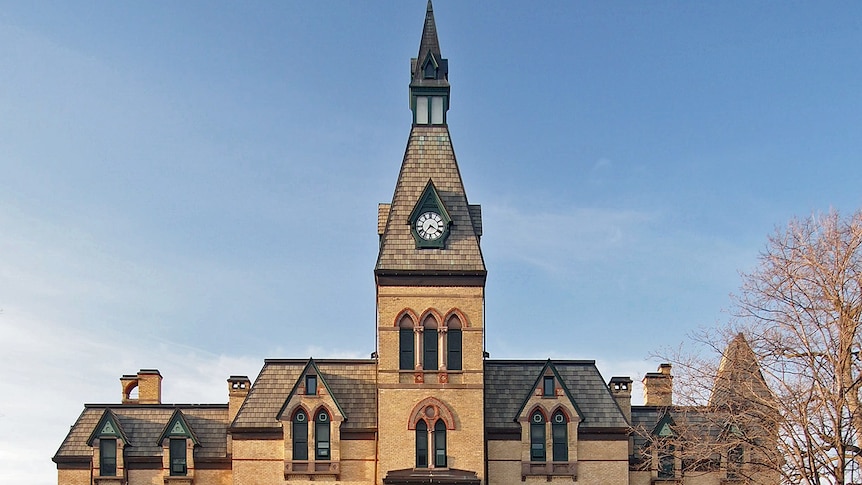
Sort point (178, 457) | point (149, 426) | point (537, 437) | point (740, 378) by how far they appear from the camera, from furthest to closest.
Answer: point (149, 426)
point (178, 457)
point (537, 437)
point (740, 378)

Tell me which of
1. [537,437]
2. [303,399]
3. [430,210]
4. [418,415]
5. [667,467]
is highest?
[430,210]

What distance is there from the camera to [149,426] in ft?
163

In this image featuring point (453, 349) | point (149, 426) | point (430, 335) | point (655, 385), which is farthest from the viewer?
point (655, 385)

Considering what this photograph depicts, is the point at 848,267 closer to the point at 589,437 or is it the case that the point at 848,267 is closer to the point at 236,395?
the point at 589,437

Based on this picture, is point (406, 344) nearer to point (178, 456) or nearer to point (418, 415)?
point (418, 415)

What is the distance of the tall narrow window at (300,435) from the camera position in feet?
154

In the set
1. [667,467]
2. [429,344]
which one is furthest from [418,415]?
[667,467]

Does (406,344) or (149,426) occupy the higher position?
(406,344)

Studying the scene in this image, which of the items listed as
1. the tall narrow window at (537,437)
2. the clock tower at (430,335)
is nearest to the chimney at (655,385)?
the tall narrow window at (537,437)

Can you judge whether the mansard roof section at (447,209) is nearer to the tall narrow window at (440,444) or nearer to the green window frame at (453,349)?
the green window frame at (453,349)

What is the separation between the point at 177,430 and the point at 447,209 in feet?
51.7

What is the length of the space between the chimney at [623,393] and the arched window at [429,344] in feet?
29.2

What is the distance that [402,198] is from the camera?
1906 inches

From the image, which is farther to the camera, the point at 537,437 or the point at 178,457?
the point at 178,457
